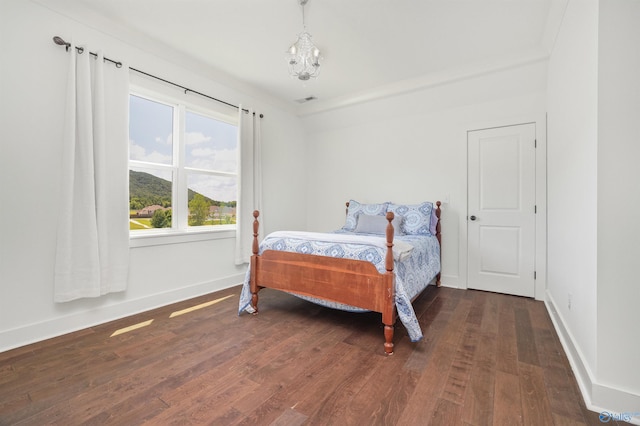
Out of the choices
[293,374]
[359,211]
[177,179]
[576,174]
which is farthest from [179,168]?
[576,174]

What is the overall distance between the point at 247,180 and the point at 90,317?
6.79ft

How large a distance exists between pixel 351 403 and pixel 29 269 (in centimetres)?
246

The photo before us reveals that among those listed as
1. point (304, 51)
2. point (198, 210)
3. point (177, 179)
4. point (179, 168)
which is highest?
point (304, 51)

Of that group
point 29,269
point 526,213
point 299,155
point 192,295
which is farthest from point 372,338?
point 299,155

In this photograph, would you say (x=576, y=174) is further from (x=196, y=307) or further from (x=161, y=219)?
(x=161, y=219)

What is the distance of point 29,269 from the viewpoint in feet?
6.81

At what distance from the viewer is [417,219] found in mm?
3480

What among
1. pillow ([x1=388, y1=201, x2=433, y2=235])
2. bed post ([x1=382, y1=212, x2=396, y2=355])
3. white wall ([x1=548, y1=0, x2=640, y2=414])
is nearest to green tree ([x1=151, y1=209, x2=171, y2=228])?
bed post ([x1=382, y1=212, x2=396, y2=355])

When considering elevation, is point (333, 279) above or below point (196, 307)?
above

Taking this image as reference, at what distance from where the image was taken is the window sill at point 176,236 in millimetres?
2705

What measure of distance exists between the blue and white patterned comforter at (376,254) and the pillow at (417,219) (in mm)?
425

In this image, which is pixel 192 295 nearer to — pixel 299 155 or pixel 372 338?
pixel 372 338

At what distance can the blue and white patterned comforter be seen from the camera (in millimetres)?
2041

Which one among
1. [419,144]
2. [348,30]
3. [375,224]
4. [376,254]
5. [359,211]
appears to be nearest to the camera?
[376,254]
